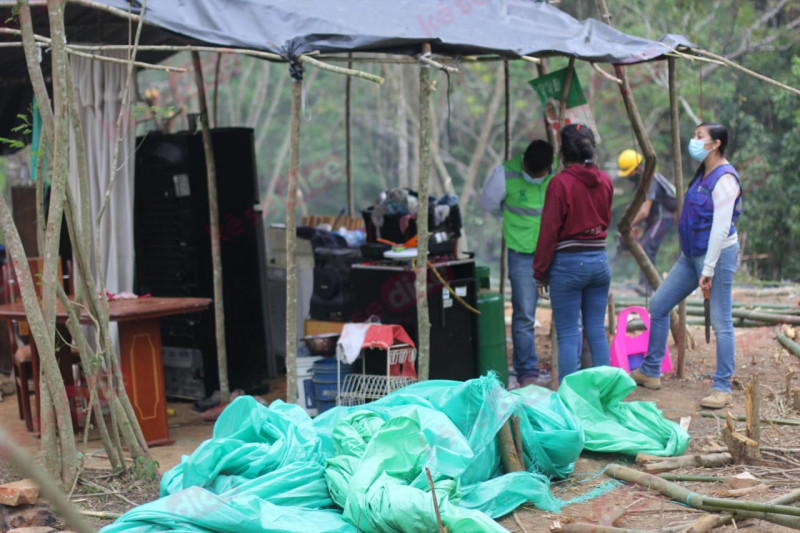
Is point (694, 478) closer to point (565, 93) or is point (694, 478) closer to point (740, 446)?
Answer: point (740, 446)

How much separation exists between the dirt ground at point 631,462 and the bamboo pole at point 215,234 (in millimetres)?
402

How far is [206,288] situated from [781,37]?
41.3 feet

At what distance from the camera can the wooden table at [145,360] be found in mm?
5414

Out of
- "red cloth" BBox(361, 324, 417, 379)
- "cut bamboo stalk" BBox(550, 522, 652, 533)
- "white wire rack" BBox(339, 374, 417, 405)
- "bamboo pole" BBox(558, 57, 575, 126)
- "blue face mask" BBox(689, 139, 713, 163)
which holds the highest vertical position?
"bamboo pole" BBox(558, 57, 575, 126)

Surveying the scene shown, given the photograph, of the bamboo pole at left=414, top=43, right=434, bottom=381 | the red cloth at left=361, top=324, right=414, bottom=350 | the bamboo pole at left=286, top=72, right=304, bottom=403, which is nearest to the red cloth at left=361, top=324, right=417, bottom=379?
the red cloth at left=361, top=324, right=414, bottom=350

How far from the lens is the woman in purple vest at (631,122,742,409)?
5.64 meters

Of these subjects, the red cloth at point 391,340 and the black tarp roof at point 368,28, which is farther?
the red cloth at point 391,340

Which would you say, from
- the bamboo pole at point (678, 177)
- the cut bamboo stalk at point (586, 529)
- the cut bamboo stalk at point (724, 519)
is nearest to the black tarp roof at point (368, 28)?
the bamboo pole at point (678, 177)

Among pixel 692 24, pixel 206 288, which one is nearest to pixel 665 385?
pixel 206 288

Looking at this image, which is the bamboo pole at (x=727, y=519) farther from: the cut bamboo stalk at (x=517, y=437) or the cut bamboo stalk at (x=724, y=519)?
the cut bamboo stalk at (x=517, y=437)

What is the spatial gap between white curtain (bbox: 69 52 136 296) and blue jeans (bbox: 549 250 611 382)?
2.99 metres

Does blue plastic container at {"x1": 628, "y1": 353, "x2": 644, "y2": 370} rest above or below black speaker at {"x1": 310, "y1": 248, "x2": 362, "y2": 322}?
below

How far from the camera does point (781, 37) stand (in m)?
15.5

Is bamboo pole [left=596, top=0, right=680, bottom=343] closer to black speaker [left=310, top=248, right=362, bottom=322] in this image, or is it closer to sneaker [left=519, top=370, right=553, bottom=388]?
sneaker [left=519, top=370, right=553, bottom=388]
